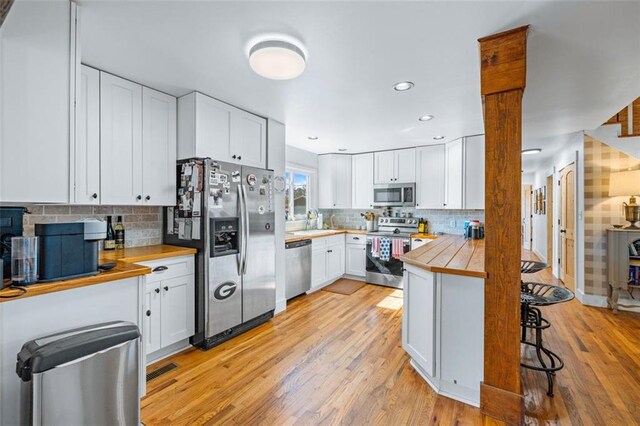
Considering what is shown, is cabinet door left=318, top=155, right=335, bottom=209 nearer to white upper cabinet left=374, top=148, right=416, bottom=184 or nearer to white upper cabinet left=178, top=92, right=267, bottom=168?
white upper cabinet left=374, top=148, right=416, bottom=184

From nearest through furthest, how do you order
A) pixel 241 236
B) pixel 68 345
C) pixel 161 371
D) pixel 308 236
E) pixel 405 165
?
pixel 68 345 → pixel 161 371 → pixel 241 236 → pixel 308 236 → pixel 405 165

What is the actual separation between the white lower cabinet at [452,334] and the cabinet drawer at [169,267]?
2.00 meters

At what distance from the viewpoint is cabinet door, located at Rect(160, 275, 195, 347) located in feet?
8.01

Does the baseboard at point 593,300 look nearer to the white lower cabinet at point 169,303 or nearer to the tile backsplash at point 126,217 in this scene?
the white lower cabinet at point 169,303

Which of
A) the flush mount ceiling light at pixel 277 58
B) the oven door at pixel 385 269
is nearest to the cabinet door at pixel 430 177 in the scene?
the oven door at pixel 385 269

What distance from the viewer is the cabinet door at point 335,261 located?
4766 millimetres

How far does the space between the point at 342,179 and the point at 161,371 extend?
4.01 m

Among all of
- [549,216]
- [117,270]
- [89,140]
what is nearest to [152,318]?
[117,270]

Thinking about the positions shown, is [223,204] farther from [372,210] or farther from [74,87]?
[372,210]

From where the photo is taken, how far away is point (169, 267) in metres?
2.47

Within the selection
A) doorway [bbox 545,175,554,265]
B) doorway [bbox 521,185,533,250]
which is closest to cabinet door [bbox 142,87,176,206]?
doorway [bbox 545,175,554,265]

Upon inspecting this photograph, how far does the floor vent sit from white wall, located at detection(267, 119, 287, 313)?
1.35 m

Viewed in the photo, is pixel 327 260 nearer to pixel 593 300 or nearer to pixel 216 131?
pixel 216 131

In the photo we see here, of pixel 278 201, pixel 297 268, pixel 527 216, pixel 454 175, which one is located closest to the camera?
pixel 278 201
